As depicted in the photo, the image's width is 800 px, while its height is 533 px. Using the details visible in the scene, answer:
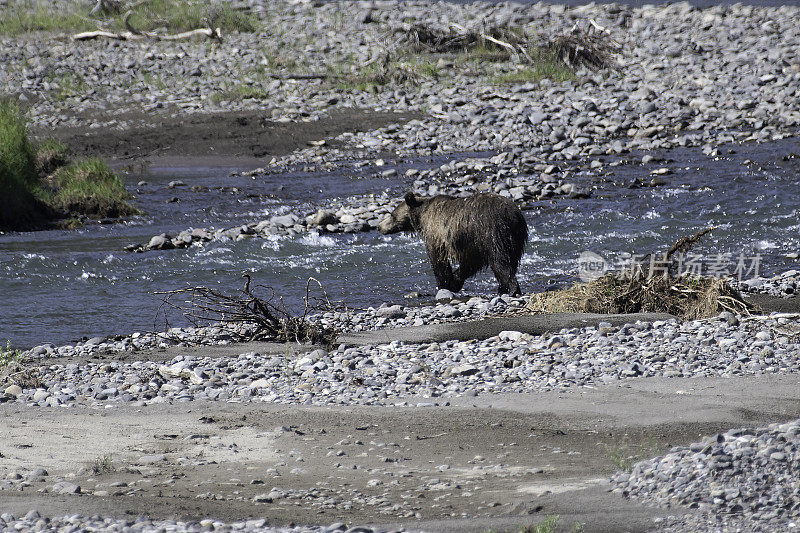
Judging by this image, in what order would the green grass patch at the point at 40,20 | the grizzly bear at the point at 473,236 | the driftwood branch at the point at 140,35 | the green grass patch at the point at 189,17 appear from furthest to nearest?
1. the green grass patch at the point at 40,20
2. the green grass patch at the point at 189,17
3. the driftwood branch at the point at 140,35
4. the grizzly bear at the point at 473,236

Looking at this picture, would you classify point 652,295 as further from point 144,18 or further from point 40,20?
point 40,20

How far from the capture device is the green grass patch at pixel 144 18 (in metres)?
24.6

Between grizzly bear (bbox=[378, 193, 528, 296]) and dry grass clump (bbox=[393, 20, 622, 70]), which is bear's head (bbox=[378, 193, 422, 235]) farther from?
dry grass clump (bbox=[393, 20, 622, 70])

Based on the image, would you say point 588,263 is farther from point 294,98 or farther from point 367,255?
point 294,98

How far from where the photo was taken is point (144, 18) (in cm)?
2530

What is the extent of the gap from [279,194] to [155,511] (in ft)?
37.4

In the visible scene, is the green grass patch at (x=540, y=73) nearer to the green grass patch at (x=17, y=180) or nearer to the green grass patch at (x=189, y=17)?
the green grass patch at (x=189, y=17)

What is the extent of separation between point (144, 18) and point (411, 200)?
683 inches

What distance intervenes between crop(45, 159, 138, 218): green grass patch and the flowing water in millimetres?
468

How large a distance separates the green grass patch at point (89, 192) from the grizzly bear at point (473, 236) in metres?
6.47

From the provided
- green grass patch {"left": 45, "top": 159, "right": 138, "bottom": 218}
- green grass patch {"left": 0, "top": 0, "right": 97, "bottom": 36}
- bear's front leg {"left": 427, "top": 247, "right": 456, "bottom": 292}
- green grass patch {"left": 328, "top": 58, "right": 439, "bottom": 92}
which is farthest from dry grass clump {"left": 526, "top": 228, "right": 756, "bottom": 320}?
green grass patch {"left": 0, "top": 0, "right": 97, "bottom": 36}

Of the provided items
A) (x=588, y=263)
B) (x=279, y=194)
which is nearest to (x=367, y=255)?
(x=588, y=263)

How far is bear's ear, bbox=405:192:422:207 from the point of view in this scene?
10.4 metres

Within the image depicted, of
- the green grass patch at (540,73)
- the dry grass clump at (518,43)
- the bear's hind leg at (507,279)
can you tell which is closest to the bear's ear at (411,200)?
the bear's hind leg at (507,279)
